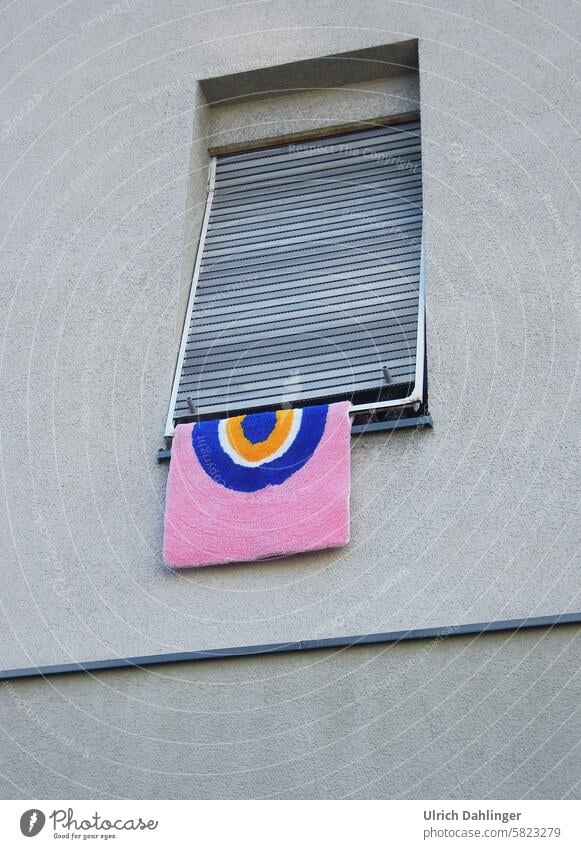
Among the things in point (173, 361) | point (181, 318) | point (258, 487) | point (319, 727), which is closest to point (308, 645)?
point (319, 727)

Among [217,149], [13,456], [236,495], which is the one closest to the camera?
[236,495]

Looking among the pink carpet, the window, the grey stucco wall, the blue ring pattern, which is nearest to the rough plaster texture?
the grey stucco wall

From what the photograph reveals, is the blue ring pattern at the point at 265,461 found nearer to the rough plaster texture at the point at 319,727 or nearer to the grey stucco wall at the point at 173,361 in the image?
the grey stucco wall at the point at 173,361

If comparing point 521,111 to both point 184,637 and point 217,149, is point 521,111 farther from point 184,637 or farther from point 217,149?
point 184,637

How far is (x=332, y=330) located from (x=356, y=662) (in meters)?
1.83

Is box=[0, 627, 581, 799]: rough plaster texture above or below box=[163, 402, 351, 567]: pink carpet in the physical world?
below

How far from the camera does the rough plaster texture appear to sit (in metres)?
5.09

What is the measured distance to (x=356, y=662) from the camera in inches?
216

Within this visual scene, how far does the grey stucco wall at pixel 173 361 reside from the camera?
18.1ft

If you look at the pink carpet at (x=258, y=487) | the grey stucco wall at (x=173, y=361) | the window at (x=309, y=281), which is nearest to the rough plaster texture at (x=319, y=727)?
the grey stucco wall at (x=173, y=361)

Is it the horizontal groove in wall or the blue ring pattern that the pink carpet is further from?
the horizontal groove in wall

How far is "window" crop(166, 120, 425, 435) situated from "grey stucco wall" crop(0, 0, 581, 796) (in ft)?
0.57

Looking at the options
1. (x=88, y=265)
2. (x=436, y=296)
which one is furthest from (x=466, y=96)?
(x=88, y=265)

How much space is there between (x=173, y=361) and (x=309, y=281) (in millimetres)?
834
